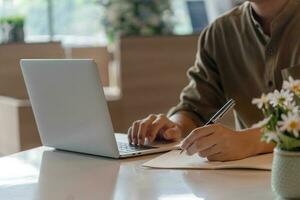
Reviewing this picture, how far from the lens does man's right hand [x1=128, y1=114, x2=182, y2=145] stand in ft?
4.67

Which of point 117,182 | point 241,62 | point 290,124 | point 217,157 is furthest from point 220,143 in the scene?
point 241,62

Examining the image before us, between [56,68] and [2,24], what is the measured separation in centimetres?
320

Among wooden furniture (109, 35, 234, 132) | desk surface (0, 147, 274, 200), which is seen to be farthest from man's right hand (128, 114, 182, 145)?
wooden furniture (109, 35, 234, 132)

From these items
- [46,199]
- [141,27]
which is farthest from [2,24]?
[46,199]

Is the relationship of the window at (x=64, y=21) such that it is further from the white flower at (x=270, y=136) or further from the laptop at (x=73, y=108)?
the white flower at (x=270, y=136)

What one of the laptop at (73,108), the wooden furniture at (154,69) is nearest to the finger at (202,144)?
the laptop at (73,108)

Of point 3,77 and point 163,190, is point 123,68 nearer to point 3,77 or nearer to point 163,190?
point 3,77

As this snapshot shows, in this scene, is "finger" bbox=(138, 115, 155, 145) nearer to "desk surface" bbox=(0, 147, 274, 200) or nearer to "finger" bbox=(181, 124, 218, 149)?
"desk surface" bbox=(0, 147, 274, 200)

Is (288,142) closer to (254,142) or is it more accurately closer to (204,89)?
(254,142)

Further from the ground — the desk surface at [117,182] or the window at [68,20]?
the desk surface at [117,182]

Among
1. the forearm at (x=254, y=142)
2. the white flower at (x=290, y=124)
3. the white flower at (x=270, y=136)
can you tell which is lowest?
the forearm at (x=254, y=142)

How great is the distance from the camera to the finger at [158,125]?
1439 mm

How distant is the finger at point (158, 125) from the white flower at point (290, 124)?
0.58m

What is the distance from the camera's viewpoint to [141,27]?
4301 mm
